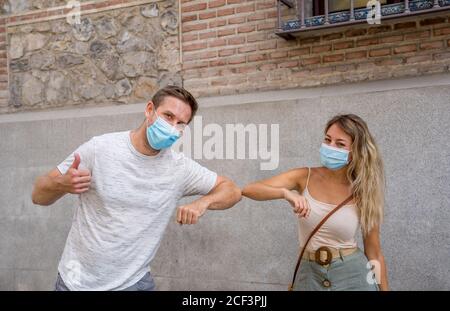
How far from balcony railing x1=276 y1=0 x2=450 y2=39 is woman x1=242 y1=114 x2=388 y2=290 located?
1.48 m

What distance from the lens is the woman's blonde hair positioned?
3.01 m

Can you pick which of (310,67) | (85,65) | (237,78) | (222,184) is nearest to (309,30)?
(310,67)

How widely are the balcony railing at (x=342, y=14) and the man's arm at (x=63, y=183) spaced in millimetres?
2524

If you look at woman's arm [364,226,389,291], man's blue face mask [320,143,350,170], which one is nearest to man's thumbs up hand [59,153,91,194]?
man's blue face mask [320,143,350,170]

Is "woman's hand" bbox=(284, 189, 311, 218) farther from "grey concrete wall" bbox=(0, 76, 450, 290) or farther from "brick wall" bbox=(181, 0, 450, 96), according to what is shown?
"brick wall" bbox=(181, 0, 450, 96)

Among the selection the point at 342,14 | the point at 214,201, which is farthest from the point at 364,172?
the point at 342,14

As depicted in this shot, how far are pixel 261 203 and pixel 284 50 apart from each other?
136 centimetres

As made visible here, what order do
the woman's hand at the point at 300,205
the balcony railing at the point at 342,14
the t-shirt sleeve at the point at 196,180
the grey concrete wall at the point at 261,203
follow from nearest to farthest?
the woman's hand at the point at 300,205 → the t-shirt sleeve at the point at 196,180 → the balcony railing at the point at 342,14 → the grey concrete wall at the point at 261,203

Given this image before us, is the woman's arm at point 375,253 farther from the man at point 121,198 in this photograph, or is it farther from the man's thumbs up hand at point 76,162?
the man's thumbs up hand at point 76,162

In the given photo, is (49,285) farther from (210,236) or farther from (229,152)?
(229,152)

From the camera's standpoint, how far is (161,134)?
9.30ft

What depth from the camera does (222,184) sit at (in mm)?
3096

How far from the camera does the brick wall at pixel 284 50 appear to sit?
4285 mm

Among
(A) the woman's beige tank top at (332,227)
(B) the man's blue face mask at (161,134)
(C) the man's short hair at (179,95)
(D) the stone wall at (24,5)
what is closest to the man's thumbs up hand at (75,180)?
(B) the man's blue face mask at (161,134)
